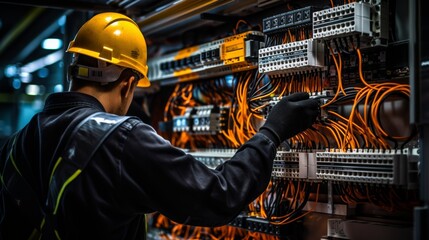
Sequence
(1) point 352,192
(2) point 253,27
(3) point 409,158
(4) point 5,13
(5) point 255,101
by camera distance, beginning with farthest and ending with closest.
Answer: (4) point 5,13
(2) point 253,27
(5) point 255,101
(1) point 352,192
(3) point 409,158

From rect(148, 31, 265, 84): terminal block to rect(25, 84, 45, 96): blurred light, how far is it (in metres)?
3.47

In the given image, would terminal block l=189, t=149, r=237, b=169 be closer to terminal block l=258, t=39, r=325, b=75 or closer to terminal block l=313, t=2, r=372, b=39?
terminal block l=258, t=39, r=325, b=75

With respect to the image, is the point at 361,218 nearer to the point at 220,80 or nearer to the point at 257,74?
the point at 257,74

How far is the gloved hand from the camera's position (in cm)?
181

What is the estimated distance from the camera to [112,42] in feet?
6.11

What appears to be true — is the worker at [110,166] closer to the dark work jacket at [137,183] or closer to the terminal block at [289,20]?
the dark work jacket at [137,183]

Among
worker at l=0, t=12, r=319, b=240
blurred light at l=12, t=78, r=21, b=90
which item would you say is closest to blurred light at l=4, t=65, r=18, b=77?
blurred light at l=12, t=78, r=21, b=90

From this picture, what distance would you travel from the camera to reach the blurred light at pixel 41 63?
5257 mm

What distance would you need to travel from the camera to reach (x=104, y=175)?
5.05 ft

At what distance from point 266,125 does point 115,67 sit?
58 cm

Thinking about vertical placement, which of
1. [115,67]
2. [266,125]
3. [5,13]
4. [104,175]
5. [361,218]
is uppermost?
[5,13]

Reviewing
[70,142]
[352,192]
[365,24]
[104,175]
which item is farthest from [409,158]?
[70,142]

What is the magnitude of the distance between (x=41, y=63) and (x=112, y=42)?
4339 mm

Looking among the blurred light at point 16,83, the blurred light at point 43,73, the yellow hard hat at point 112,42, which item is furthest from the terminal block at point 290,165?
the blurred light at point 16,83
